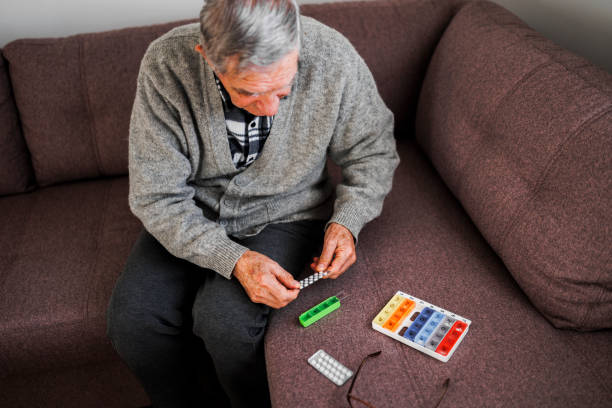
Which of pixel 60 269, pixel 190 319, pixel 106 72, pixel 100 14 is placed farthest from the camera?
pixel 100 14

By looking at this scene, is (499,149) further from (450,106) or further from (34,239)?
(34,239)

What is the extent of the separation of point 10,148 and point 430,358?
1.39m

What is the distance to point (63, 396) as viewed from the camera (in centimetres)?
129

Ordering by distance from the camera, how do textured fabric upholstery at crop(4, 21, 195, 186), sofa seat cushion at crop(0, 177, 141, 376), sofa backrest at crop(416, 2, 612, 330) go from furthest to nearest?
textured fabric upholstery at crop(4, 21, 195, 186) < sofa seat cushion at crop(0, 177, 141, 376) < sofa backrest at crop(416, 2, 612, 330)

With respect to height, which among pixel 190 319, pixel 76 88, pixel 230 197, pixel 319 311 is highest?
pixel 76 88

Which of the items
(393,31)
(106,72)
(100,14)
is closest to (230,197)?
(106,72)

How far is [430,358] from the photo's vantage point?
36.5 inches

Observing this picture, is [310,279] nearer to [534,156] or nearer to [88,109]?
[534,156]

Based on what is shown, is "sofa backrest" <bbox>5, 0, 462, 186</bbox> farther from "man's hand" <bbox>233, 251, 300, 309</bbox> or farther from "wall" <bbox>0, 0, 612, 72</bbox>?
"man's hand" <bbox>233, 251, 300, 309</bbox>

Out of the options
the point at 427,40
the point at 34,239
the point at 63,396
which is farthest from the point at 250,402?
the point at 427,40

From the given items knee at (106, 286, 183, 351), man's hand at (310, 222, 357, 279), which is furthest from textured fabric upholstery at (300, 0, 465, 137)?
knee at (106, 286, 183, 351)

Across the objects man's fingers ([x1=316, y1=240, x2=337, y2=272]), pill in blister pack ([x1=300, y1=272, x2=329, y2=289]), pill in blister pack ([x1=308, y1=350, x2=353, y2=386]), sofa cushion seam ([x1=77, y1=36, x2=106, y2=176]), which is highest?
sofa cushion seam ([x1=77, y1=36, x2=106, y2=176])

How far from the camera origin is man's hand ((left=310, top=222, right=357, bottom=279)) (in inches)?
42.0

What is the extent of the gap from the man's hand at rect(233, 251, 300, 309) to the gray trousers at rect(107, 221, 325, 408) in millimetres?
38
